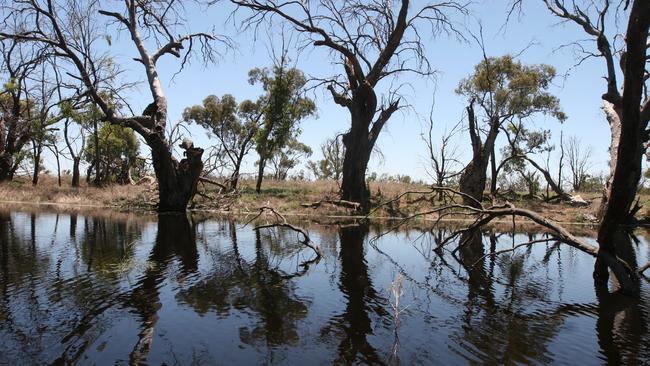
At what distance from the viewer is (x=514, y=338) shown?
6727 millimetres

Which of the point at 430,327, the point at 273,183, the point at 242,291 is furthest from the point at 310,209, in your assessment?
the point at 430,327

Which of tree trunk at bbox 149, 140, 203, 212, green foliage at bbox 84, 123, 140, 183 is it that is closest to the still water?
tree trunk at bbox 149, 140, 203, 212

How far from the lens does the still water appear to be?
5.93 m

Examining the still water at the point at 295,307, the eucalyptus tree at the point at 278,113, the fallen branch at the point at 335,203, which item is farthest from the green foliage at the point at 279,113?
the still water at the point at 295,307

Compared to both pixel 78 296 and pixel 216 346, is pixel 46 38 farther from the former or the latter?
pixel 216 346

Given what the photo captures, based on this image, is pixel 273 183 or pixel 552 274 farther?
pixel 273 183

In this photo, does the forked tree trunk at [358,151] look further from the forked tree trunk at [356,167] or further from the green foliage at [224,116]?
the green foliage at [224,116]

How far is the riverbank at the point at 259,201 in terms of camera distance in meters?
26.1

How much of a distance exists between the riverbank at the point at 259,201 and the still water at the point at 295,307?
12.2m

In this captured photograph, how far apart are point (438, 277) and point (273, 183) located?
3085cm

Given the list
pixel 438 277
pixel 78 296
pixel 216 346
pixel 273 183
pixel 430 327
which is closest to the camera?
pixel 216 346

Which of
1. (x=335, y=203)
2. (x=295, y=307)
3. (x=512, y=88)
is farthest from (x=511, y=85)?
(x=295, y=307)

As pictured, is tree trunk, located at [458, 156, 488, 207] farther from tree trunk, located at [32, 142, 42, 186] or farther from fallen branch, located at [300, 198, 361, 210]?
tree trunk, located at [32, 142, 42, 186]

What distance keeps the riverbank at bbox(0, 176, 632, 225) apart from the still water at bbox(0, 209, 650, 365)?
12209 millimetres
